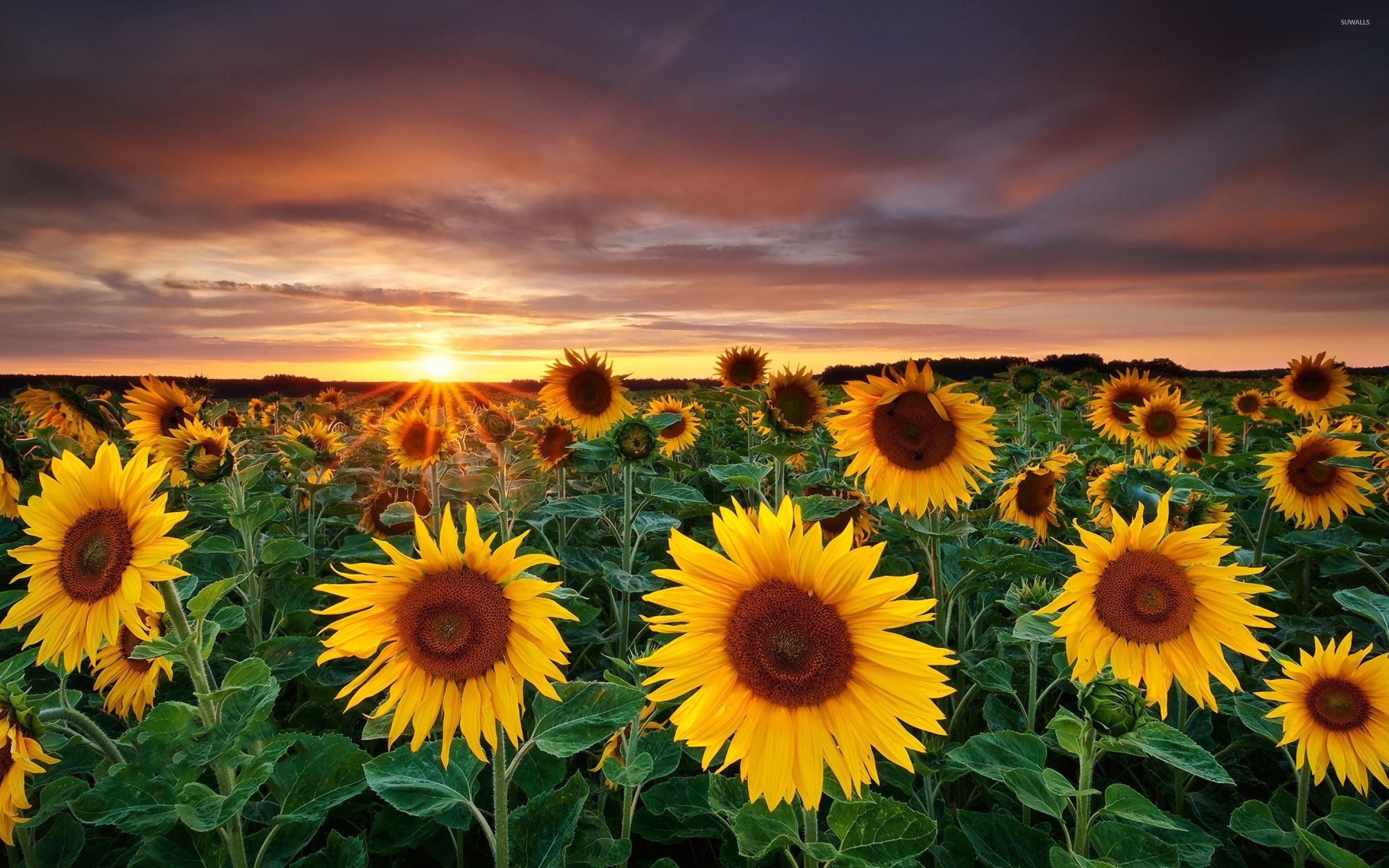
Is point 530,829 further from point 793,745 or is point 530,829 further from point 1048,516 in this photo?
point 1048,516

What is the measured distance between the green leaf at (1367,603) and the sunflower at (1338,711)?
497 millimetres

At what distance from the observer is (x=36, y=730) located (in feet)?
6.68

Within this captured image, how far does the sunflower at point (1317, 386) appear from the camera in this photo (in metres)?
8.46

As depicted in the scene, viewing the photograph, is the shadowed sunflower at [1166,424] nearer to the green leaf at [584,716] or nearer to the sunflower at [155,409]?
the green leaf at [584,716]

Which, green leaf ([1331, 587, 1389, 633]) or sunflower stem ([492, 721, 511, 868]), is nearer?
sunflower stem ([492, 721, 511, 868])

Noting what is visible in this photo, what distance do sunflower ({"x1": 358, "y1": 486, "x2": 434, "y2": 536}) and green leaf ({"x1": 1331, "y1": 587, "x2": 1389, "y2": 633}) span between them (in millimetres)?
5345

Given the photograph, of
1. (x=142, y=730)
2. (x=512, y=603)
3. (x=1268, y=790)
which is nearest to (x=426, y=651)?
(x=512, y=603)

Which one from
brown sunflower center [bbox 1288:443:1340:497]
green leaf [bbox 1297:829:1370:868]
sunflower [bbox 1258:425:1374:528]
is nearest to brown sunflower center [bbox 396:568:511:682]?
green leaf [bbox 1297:829:1370:868]

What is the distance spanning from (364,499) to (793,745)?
17.0ft

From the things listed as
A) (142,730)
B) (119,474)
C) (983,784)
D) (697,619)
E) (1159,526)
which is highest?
(119,474)

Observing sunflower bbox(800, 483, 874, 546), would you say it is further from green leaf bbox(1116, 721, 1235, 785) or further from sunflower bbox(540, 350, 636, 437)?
green leaf bbox(1116, 721, 1235, 785)

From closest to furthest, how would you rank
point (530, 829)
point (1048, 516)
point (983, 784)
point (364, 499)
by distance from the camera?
point (530, 829) → point (983, 784) → point (1048, 516) → point (364, 499)

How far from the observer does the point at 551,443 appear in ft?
20.1

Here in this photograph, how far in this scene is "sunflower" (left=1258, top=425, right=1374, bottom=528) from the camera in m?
4.75
